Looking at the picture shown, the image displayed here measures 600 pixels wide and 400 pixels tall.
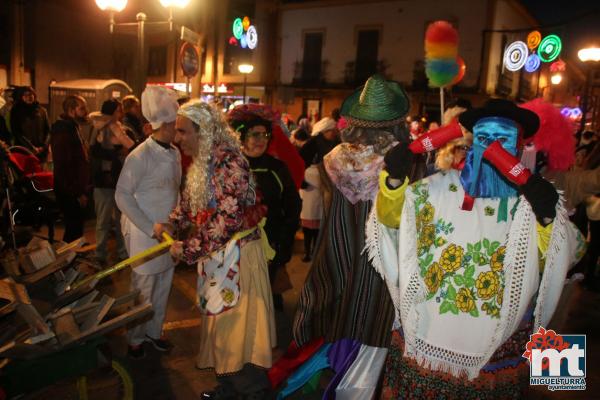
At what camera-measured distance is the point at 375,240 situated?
2.25 metres

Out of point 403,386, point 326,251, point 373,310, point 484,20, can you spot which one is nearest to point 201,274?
point 326,251

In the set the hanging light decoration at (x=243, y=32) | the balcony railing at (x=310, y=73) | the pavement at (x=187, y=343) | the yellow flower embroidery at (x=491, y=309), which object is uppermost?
the balcony railing at (x=310, y=73)

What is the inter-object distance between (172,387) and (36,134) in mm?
7364

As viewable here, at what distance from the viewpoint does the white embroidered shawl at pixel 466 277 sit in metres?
1.95

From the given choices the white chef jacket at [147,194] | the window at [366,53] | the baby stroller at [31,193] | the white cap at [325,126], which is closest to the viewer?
the white chef jacket at [147,194]

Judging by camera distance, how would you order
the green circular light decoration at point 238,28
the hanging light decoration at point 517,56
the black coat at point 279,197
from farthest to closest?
the green circular light decoration at point 238,28 → the hanging light decoration at point 517,56 → the black coat at point 279,197

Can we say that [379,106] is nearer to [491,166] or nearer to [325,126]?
[491,166]

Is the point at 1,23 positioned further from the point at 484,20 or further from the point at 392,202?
the point at 484,20

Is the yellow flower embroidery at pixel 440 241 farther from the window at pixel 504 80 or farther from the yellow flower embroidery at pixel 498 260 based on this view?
the window at pixel 504 80

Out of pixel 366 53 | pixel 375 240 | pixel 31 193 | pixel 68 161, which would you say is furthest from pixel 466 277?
pixel 366 53

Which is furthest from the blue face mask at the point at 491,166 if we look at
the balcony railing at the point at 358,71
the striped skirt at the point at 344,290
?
the balcony railing at the point at 358,71

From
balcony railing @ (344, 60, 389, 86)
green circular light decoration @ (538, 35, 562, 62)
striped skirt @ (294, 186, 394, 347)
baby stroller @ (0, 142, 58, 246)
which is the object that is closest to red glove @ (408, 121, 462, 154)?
striped skirt @ (294, 186, 394, 347)

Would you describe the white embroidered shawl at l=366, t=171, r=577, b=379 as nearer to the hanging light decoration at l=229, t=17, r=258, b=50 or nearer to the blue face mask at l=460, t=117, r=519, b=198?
the blue face mask at l=460, t=117, r=519, b=198

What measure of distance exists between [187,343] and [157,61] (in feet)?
92.9
